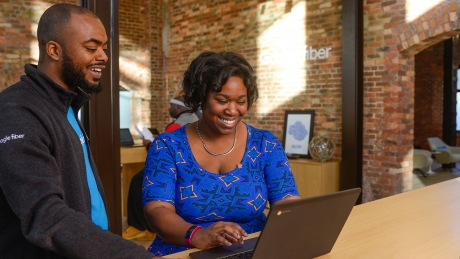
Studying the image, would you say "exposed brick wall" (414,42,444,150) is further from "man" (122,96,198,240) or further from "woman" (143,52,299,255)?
"woman" (143,52,299,255)

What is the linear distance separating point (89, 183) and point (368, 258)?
0.94m

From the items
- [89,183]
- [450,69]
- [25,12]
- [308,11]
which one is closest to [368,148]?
[308,11]

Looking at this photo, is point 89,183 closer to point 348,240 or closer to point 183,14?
point 348,240

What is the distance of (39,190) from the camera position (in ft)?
3.60

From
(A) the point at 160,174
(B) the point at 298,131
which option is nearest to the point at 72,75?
(A) the point at 160,174

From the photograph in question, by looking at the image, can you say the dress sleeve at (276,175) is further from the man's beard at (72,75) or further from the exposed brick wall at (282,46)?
the exposed brick wall at (282,46)

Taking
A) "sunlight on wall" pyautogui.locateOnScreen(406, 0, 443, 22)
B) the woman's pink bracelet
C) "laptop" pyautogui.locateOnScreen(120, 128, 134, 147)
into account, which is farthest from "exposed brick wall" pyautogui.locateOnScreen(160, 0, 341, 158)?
the woman's pink bracelet

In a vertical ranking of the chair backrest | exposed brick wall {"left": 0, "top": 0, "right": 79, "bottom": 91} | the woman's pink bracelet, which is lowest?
the chair backrest

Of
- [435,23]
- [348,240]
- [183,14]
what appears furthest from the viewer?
[183,14]

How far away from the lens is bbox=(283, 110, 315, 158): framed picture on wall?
5977 millimetres

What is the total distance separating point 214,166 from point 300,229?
72cm

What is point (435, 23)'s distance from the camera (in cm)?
Result: 497

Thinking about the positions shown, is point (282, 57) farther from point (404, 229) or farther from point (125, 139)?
point (404, 229)

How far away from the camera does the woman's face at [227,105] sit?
6.40 feet
